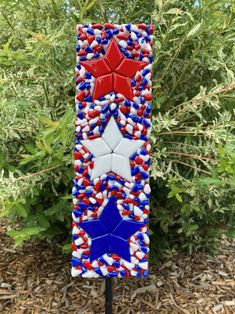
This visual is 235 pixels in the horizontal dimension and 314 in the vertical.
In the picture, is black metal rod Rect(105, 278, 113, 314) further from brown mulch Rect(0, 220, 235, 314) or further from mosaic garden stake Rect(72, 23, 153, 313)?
brown mulch Rect(0, 220, 235, 314)

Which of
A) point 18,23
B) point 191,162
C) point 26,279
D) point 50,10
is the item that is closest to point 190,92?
point 191,162

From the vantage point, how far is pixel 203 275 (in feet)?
9.61

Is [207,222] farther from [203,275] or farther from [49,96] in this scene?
[49,96]

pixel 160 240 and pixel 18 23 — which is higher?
pixel 18 23

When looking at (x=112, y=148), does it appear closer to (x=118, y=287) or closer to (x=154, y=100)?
(x=154, y=100)

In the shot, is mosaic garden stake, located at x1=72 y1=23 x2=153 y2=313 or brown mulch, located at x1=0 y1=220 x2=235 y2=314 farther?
brown mulch, located at x1=0 y1=220 x2=235 y2=314

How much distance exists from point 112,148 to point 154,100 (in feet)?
2.33

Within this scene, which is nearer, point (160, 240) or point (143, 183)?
point (143, 183)

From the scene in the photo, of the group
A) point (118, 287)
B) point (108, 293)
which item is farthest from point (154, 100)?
point (118, 287)

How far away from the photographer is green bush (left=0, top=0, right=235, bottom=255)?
216cm

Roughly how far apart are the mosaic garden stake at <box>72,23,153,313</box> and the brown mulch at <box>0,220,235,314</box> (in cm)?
94

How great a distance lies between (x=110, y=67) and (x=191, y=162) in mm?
940

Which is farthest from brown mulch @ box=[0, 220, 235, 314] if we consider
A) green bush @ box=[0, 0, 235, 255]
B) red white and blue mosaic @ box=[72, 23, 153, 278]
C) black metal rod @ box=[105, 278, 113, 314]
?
red white and blue mosaic @ box=[72, 23, 153, 278]

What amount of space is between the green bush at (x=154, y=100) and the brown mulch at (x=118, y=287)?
327 millimetres
